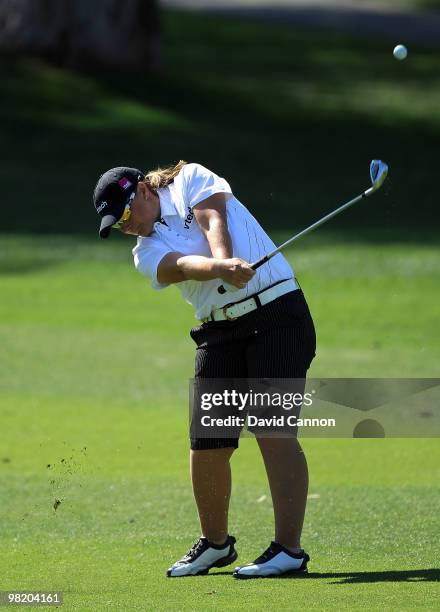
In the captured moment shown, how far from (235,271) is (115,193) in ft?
2.20

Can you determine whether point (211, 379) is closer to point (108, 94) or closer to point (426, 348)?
point (426, 348)

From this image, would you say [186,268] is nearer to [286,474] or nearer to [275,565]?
[286,474]

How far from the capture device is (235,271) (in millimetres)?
5543

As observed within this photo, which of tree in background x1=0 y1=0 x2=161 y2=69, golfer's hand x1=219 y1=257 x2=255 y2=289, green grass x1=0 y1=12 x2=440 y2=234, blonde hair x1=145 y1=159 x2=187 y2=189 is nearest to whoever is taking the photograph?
golfer's hand x1=219 y1=257 x2=255 y2=289

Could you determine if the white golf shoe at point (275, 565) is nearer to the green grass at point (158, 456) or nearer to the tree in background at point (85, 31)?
the green grass at point (158, 456)

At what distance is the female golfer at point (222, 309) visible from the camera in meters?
5.80

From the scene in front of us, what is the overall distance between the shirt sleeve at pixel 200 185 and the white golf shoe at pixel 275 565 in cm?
144

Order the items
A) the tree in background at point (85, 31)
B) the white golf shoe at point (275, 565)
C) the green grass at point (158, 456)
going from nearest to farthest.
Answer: the green grass at point (158, 456) → the white golf shoe at point (275, 565) → the tree in background at point (85, 31)

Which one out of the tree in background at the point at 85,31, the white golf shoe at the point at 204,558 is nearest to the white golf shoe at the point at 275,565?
the white golf shoe at the point at 204,558

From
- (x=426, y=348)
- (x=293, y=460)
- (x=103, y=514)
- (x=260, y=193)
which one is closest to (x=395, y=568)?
(x=293, y=460)

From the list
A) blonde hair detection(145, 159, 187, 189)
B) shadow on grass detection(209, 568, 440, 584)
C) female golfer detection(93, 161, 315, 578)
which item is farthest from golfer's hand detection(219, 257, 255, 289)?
shadow on grass detection(209, 568, 440, 584)

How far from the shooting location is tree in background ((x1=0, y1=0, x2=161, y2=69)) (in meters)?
26.9

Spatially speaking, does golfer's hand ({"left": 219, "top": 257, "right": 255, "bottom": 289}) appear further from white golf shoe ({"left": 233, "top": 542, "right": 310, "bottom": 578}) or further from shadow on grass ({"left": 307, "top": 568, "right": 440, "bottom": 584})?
shadow on grass ({"left": 307, "top": 568, "right": 440, "bottom": 584})

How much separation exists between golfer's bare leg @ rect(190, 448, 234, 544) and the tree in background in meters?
21.7
